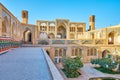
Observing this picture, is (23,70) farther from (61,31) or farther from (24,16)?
(61,31)

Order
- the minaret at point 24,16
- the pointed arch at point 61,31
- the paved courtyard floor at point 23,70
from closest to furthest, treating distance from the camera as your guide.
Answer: the paved courtyard floor at point 23,70 < the minaret at point 24,16 < the pointed arch at point 61,31

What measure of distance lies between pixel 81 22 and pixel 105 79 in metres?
23.1

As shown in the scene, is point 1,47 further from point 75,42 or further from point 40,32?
point 40,32

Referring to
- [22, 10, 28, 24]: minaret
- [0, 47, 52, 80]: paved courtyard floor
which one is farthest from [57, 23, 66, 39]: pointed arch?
[0, 47, 52, 80]: paved courtyard floor

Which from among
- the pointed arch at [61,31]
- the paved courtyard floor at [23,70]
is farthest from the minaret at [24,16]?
the paved courtyard floor at [23,70]

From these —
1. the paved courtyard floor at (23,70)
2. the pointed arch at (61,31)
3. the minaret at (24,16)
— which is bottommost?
the paved courtyard floor at (23,70)

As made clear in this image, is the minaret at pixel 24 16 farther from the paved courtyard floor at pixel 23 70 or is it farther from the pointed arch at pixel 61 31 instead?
the paved courtyard floor at pixel 23 70

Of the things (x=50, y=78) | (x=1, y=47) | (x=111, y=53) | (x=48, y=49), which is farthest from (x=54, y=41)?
(x=50, y=78)

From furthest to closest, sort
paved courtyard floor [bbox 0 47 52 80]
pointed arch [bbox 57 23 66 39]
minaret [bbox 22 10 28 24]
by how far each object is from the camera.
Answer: pointed arch [bbox 57 23 66 39], minaret [bbox 22 10 28 24], paved courtyard floor [bbox 0 47 52 80]

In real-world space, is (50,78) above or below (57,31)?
below

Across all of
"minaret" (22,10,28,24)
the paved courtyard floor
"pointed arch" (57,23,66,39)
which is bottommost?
the paved courtyard floor

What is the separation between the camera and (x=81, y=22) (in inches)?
1361

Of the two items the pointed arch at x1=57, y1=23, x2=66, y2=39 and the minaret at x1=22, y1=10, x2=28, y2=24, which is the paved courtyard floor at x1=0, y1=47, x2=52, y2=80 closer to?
the minaret at x1=22, y1=10, x2=28, y2=24

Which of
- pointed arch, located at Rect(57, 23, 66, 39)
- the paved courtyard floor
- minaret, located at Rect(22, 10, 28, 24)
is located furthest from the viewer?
pointed arch, located at Rect(57, 23, 66, 39)
